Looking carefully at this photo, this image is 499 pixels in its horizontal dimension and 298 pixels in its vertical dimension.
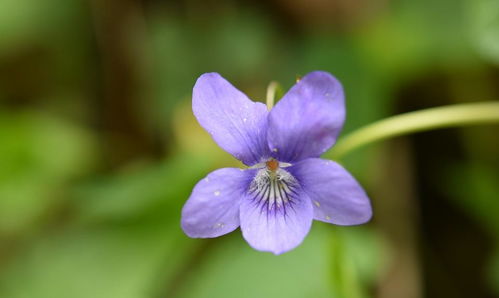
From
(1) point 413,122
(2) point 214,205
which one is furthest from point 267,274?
(2) point 214,205

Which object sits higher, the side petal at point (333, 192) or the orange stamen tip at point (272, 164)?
the orange stamen tip at point (272, 164)

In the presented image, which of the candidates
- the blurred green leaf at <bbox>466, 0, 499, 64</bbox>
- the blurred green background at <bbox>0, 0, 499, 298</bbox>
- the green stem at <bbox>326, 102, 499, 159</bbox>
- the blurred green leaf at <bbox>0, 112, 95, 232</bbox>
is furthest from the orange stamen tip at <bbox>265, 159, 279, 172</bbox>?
the blurred green leaf at <bbox>0, 112, 95, 232</bbox>

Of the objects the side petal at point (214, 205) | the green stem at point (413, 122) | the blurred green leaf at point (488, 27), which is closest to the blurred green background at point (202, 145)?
the blurred green leaf at point (488, 27)

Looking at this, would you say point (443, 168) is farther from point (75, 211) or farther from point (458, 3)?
point (75, 211)

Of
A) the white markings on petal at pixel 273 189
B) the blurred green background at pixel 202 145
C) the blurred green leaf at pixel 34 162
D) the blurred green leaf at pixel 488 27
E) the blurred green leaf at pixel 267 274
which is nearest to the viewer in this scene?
the white markings on petal at pixel 273 189

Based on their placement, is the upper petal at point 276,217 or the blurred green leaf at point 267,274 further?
the blurred green leaf at point 267,274

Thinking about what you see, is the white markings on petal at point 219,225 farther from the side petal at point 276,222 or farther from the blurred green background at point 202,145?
the blurred green background at point 202,145
